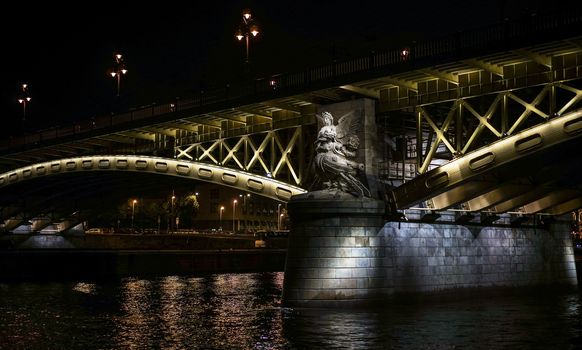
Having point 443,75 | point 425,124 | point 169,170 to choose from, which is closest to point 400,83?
point 443,75

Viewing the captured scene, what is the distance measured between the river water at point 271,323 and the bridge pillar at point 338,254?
869 mm

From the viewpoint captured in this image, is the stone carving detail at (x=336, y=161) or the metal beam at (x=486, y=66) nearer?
the metal beam at (x=486, y=66)

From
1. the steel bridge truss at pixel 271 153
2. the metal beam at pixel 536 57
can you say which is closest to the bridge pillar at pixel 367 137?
the steel bridge truss at pixel 271 153

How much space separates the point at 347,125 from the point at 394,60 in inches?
131

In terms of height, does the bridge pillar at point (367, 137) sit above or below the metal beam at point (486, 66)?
below

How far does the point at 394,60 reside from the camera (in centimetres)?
3269

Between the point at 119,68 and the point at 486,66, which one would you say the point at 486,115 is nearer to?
the point at 486,66

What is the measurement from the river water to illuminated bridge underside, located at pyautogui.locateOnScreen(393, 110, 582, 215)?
4.40 metres

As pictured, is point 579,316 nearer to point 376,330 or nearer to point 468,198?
point 468,198

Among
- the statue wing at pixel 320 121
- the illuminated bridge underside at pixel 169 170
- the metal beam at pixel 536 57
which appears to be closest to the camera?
the metal beam at pixel 536 57

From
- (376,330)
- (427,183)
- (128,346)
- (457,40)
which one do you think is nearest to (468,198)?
(427,183)

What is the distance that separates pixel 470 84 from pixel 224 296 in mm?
18787

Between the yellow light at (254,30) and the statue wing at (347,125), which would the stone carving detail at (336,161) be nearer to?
the statue wing at (347,125)

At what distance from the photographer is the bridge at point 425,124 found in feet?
94.0
